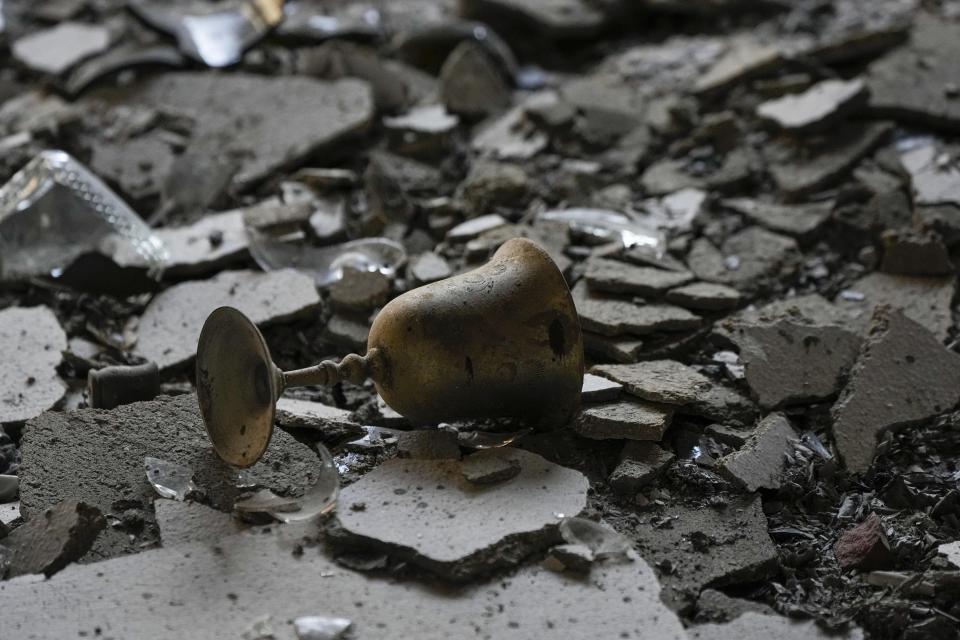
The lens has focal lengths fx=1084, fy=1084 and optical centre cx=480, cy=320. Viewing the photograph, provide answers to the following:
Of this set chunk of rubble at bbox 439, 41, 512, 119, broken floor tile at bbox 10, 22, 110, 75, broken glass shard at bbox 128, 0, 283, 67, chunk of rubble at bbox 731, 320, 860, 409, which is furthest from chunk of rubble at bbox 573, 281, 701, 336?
broken floor tile at bbox 10, 22, 110, 75

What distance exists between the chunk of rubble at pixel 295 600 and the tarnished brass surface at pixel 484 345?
50 centimetres

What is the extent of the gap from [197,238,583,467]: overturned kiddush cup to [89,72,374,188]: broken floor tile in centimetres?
189

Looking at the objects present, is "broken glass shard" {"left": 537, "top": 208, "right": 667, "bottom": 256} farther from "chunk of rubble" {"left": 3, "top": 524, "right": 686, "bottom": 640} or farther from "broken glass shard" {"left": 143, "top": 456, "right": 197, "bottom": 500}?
"broken glass shard" {"left": 143, "top": 456, "right": 197, "bottom": 500}

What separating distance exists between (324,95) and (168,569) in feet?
9.87

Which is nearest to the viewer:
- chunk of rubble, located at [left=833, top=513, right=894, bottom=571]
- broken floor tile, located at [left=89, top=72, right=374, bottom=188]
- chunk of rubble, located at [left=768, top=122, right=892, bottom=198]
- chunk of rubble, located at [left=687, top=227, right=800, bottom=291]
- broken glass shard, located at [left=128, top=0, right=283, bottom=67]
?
chunk of rubble, located at [left=833, top=513, right=894, bottom=571]

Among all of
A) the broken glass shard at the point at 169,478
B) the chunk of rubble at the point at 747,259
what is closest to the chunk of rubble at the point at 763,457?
the chunk of rubble at the point at 747,259

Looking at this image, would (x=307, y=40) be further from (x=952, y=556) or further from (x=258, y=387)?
(x=952, y=556)

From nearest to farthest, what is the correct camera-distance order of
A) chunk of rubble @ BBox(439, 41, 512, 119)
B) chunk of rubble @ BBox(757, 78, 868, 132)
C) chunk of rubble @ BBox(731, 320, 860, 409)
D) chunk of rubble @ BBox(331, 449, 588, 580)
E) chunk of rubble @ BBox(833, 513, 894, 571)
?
1. chunk of rubble @ BBox(331, 449, 588, 580)
2. chunk of rubble @ BBox(833, 513, 894, 571)
3. chunk of rubble @ BBox(731, 320, 860, 409)
4. chunk of rubble @ BBox(757, 78, 868, 132)
5. chunk of rubble @ BBox(439, 41, 512, 119)

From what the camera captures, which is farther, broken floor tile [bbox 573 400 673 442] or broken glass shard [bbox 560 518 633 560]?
broken floor tile [bbox 573 400 673 442]

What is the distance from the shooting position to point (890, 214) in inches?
158

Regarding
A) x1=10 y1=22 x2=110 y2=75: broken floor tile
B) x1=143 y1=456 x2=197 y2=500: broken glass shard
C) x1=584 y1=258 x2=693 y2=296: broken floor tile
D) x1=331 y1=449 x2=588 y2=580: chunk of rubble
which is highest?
x1=331 y1=449 x2=588 y2=580: chunk of rubble

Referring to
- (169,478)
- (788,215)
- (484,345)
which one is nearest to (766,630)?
(484,345)

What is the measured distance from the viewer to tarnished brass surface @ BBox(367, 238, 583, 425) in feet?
9.04

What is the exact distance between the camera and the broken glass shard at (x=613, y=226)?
153 inches
